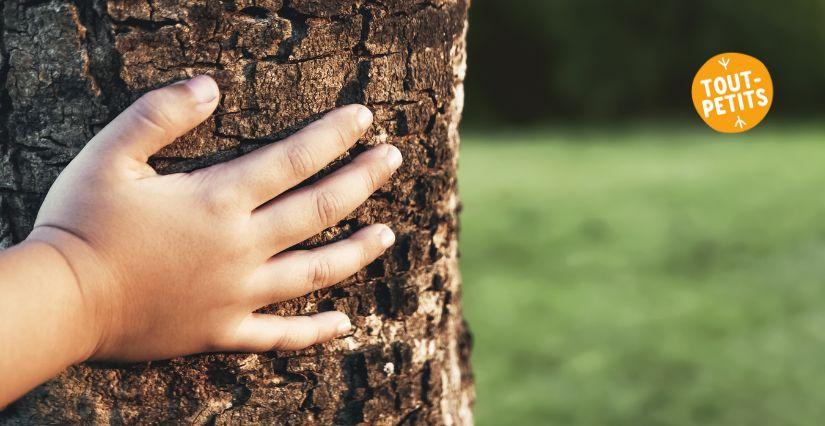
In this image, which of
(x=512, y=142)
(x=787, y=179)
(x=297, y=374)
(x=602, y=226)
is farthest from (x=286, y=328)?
(x=512, y=142)

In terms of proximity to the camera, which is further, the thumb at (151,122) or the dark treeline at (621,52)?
the dark treeline at (621,52)

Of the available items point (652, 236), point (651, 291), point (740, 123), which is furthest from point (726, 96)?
point (652, 236)

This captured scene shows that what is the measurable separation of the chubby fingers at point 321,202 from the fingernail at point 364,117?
0.05 m

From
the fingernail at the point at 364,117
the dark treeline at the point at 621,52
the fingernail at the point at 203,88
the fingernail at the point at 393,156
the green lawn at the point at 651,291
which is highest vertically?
the fingernail at the point at 203,88

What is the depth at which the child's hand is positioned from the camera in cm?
108

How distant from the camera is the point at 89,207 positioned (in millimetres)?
1079

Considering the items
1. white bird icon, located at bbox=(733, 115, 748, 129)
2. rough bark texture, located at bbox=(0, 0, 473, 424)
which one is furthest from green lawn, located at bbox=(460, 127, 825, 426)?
rough bark texture, located at bbox=(0, 0, 473, 424)

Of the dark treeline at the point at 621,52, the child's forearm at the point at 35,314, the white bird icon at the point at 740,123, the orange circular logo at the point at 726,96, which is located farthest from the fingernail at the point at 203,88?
the dark treeline at the point at 621,52

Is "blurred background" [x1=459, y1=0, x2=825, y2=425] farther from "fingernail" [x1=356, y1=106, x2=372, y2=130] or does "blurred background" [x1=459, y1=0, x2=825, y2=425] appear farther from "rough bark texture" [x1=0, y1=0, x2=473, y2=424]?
"fingernail" [x1=356, y1=106, x2=372, y2=130]

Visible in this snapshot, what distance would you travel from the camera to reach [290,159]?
1.17 meters

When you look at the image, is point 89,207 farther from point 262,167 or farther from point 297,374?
point 297,374

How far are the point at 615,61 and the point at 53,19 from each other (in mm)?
14206

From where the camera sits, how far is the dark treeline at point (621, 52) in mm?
13430

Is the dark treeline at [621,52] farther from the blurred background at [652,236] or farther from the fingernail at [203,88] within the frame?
the fingernail at [203,88]
